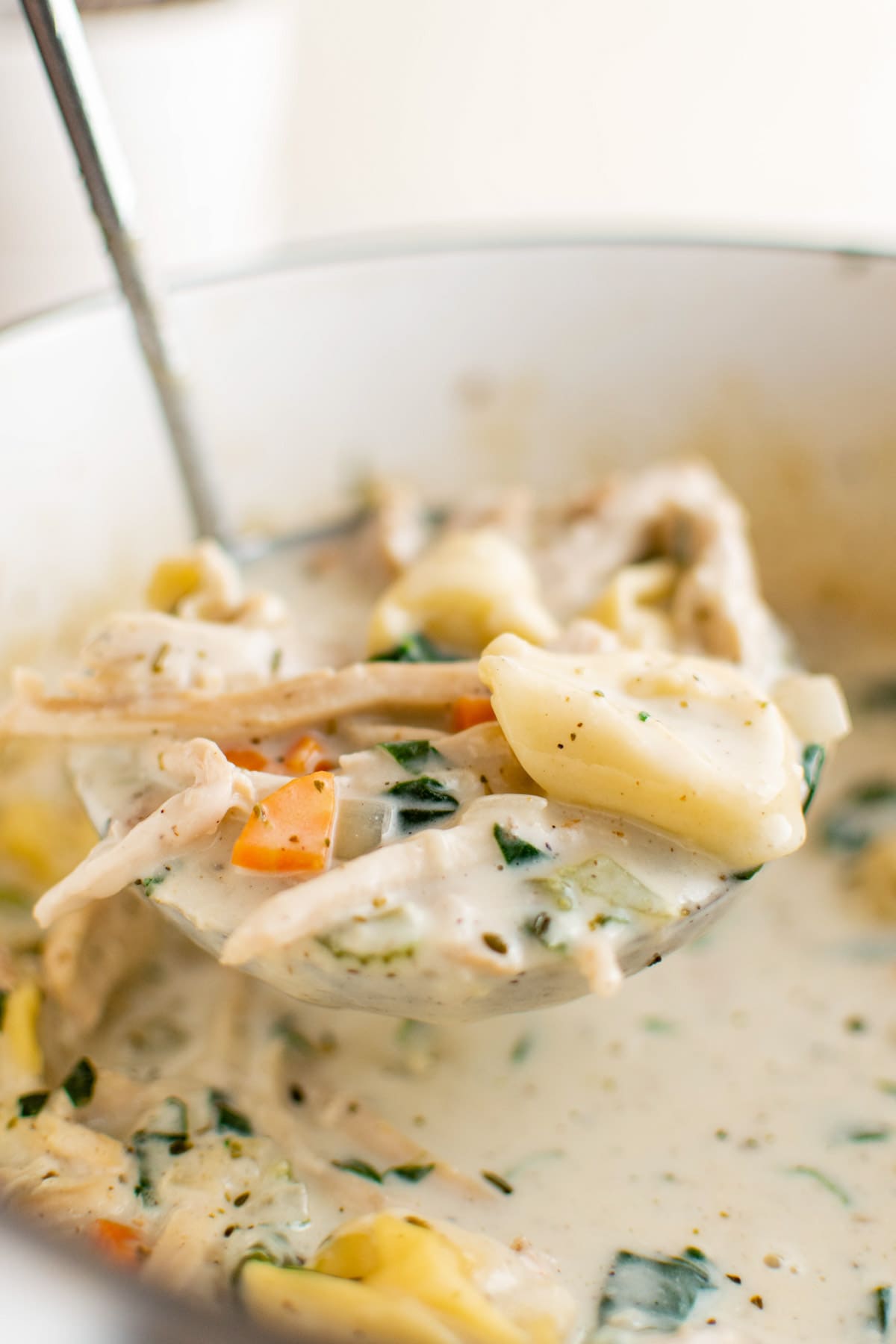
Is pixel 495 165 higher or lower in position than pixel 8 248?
lower

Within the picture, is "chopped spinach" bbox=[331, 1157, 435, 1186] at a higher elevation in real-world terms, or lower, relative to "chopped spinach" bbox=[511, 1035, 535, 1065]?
higher

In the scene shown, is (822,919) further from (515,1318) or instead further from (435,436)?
(435,436)

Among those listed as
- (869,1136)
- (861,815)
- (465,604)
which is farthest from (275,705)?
(861,815)

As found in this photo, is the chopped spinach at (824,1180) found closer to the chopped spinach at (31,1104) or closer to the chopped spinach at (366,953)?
the chopped spinach at (366,953)

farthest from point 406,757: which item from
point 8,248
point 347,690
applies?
point 8,248

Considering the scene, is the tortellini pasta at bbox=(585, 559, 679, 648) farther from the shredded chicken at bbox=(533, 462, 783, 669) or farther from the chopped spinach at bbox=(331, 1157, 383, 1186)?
the chopped spinach at bbox=(331, 1157, 383, 1186)

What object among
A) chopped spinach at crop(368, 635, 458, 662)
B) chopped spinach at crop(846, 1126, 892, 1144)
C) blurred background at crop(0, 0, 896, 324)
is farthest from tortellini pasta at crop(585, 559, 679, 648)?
blurred background at crop(0, 0, 896, 324)

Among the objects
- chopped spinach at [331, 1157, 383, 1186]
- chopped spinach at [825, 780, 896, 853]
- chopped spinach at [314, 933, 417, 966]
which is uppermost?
chopped spinach at [314, 933, 417, 966]

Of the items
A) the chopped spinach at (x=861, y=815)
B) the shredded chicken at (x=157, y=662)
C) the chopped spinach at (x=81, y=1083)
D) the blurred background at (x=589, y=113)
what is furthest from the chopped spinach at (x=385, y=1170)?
the blurred background at (x=589, y=113)
